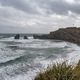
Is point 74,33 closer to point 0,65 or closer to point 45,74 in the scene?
point 0,65

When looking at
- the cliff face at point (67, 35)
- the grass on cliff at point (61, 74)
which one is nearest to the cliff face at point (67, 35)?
the cliff face at point (67, 35)

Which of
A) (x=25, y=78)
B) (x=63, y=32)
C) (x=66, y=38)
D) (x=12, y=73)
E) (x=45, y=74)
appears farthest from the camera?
(x=63, y=32)

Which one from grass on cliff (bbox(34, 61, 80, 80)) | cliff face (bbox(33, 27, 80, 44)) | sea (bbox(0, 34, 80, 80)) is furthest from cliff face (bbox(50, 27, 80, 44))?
grass on cliff (bbox(34, 61, 80, 80))

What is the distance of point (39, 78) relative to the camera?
7156 millimetres

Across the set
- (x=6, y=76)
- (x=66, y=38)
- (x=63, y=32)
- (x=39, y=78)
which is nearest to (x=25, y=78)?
(x=6, y=76)

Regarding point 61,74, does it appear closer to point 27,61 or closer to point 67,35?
point 27,61

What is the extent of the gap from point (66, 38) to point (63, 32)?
5.94 metres

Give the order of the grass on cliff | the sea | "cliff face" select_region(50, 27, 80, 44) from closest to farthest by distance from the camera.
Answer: the grass on cliff
the sea
"cliff face" select_region(50, 27, 80, 44)

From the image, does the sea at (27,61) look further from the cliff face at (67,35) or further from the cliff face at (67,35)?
the cliff face at (67,35)

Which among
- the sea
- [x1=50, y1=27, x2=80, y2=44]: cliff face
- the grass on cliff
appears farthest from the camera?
[x1=50, y1=27, x2=80, y2=44]: cliff face

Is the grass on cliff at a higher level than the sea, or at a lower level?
higher

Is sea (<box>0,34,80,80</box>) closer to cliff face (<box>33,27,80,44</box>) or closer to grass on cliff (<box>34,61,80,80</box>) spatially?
grass on cliff (<box>34,61,80,80</box>)

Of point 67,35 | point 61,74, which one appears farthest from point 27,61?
point 67,35

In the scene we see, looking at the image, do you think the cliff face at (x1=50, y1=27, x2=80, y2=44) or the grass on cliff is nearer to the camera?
the grass on cliff
